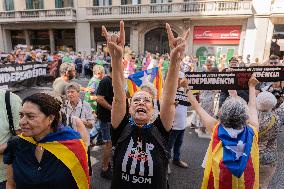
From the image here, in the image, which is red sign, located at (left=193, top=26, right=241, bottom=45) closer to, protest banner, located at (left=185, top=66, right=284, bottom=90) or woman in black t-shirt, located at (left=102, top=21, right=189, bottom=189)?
protest banner, located at (left=185, top=66, right=284, bottom=90)

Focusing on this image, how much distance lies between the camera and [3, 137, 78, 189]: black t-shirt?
1.69m

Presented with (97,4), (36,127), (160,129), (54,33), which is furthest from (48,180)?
(54,33)

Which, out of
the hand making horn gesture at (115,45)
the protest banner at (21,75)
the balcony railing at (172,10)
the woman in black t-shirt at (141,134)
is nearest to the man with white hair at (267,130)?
the woman in black t-shirt at (141,134)

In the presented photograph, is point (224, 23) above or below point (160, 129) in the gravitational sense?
above

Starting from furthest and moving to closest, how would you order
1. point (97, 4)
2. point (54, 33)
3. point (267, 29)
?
point (54, 33) < point (97, 4) < point (267, 29)

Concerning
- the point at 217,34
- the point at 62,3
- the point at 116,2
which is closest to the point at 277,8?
the point at 217,34

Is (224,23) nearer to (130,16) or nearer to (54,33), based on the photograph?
(130,16)

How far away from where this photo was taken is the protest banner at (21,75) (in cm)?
841

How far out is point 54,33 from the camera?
23.0 meters

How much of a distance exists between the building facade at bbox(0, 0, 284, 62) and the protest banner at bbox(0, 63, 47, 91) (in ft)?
34.3

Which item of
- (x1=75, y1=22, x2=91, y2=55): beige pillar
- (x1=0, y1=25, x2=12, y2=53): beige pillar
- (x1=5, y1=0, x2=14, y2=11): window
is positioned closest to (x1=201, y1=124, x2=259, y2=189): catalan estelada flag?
(x1=75, y1=22, x2=91, y2=55): beige pillar

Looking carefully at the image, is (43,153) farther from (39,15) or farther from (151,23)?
(39,15)

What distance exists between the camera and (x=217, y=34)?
1831 cm

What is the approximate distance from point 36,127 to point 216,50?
18302mm
